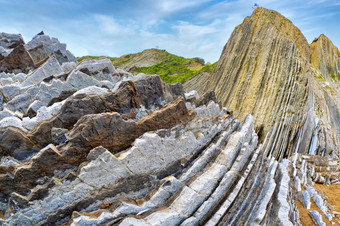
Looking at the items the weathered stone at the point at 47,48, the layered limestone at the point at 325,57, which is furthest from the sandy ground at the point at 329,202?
the layered limestone at the point at 325,57

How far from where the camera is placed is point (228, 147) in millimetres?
9789

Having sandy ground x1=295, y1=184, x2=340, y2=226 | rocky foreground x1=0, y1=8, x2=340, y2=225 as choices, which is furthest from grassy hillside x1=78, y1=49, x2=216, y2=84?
rocky foreground x1=0, y1=8, x2=340, y2=225

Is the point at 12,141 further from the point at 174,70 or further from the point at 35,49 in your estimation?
the point at 174,70

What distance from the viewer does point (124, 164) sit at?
7.37 meters

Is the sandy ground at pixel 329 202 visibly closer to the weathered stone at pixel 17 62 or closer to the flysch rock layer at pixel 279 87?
the flysch rock layer at pixel 279 87

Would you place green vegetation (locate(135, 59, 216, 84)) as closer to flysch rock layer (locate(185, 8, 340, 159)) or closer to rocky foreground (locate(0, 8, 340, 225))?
flysch rock layer (locate(185, 8, 340, 159))

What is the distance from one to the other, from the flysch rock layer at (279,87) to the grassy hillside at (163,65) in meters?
10.3

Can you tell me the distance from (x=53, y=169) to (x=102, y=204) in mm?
2054

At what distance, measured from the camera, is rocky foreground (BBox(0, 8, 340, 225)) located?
682 cm

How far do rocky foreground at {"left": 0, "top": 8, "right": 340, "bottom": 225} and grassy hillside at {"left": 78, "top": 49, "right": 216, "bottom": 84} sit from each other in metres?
26.6

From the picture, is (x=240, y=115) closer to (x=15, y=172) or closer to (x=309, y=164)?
(x=309, y=164)

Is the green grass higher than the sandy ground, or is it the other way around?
the green grass

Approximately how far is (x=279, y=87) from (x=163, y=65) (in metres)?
30.0

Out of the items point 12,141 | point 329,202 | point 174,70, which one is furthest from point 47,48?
point 174,70
